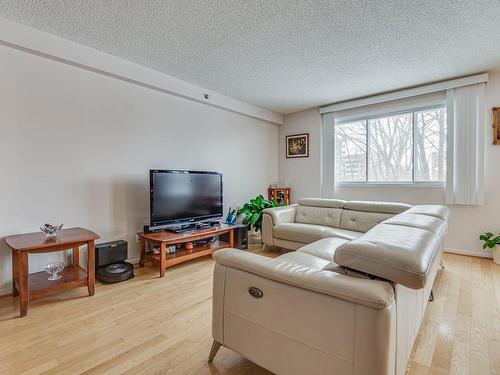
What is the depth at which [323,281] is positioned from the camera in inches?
39.8

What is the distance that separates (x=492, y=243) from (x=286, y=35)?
336 centimetres

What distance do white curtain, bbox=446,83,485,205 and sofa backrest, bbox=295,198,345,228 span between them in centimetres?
149

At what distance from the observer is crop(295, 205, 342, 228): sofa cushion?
11.7 feet

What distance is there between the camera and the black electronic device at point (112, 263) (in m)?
2.60

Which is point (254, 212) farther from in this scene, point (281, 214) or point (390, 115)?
point (390, 115)

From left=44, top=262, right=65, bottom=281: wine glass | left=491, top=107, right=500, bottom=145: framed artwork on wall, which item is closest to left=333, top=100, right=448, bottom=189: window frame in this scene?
left=491, top=107, right=500, bottom=145: framed artwork on wall

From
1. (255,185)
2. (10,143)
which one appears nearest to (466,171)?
(255,185)

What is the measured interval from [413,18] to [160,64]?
253cm

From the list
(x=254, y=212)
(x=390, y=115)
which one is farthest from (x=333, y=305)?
(x=390, y=115)

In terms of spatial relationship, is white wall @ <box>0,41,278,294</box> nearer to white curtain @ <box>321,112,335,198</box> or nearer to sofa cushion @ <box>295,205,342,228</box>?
sofa cushion @ <box>295,205,342,228</box>

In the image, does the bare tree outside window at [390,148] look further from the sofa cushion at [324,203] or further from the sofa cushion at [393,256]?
the sofa cushion at [393,256]

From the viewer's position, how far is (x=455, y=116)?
11.2ft

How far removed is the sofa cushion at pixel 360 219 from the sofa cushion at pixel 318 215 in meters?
0.09

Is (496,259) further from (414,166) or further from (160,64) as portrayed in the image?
(160,64)
